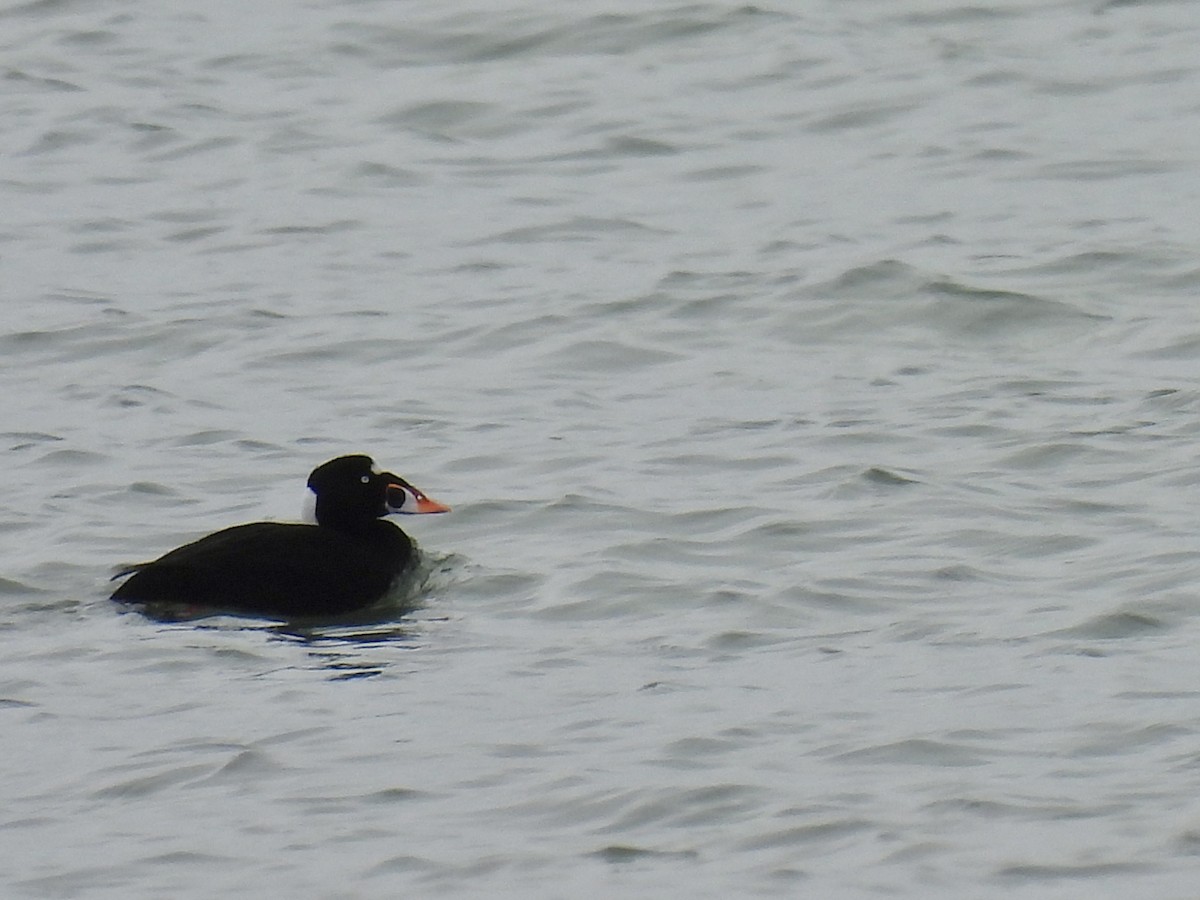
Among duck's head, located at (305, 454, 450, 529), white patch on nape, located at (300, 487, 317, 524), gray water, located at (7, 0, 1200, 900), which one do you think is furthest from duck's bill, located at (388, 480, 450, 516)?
white patch on nape, located at (300, 487, 317, 524)

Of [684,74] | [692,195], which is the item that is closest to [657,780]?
[692,195]

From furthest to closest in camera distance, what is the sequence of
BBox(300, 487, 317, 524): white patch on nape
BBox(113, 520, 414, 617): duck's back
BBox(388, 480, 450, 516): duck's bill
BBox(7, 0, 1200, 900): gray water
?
BBox(300, 487, 317, 524): white patch on nape < BBox(388, 480, 450, 516): duck's bill < BBox(113, 520, 414, 617): duck's back < BBox(7, 0, 1200, 900): gray water

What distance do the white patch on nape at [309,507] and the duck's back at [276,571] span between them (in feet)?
0.70

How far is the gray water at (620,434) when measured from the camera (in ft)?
19.5

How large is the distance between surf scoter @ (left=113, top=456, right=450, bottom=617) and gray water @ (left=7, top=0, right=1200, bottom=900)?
17cm

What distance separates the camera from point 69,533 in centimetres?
885

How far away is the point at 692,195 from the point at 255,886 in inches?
312

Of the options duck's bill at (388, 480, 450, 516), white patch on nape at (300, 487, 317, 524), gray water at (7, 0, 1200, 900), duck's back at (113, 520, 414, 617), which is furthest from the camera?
white patch on nape at (300, 487, 317, 524)

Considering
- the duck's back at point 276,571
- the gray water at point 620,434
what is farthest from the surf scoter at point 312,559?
the gray water at point 620,434

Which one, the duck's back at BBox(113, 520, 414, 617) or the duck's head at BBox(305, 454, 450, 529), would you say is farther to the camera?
the duck's head at BBox(305, 454, 450, 529)

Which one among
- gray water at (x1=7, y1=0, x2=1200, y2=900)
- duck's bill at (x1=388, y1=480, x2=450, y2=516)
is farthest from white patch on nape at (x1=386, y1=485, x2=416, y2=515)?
gray water at (x1=7, y1=0, x2=1200, y2=900)

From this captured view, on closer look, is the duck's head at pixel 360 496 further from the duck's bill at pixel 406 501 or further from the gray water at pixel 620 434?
the gray water at pixel 620 434

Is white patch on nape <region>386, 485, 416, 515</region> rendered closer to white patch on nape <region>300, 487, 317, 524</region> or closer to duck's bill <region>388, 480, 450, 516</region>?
duck's bill <region>388, 480, 450, 516</region>

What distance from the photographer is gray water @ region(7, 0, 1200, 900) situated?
19.5ft
